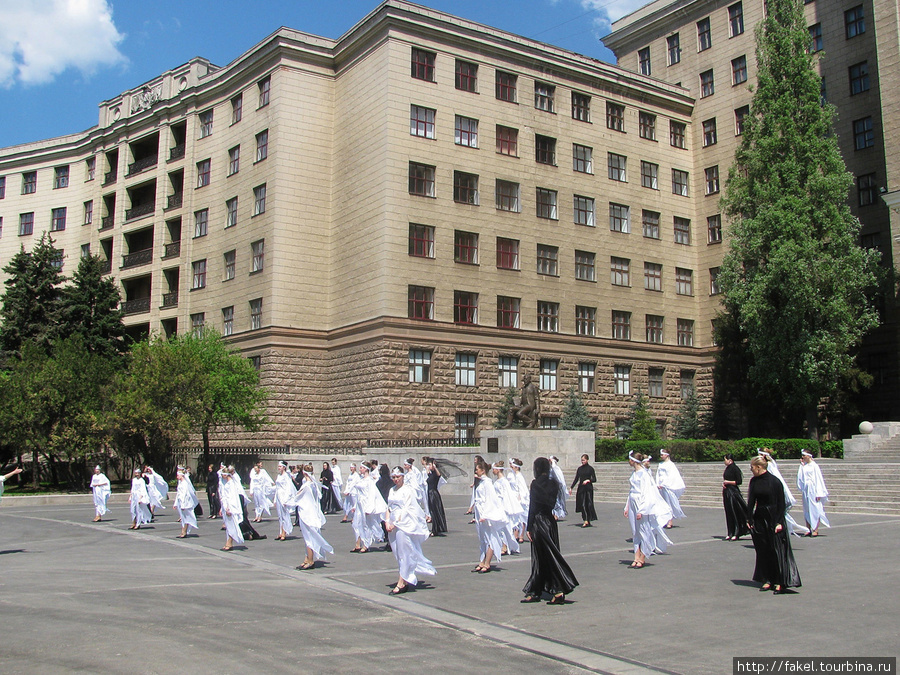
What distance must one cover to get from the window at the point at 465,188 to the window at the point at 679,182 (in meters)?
14.0

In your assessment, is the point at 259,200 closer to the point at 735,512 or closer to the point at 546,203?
the point at 546,203

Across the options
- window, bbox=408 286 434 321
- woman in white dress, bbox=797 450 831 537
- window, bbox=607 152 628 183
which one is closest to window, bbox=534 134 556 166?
window, bbox=607 152 628 183

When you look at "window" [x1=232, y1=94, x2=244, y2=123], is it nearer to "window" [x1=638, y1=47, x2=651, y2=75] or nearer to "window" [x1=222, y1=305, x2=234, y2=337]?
"window" [x1=222, y1=305, x2=234, y2=337]

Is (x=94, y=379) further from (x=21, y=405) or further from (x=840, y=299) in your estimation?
(x=840, y=299)

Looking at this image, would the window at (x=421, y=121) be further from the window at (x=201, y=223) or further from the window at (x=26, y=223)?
the window at (x=26, y=223)

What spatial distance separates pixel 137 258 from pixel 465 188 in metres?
22.7

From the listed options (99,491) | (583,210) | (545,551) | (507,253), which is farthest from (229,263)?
(545,551)

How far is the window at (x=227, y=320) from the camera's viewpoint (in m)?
44.7

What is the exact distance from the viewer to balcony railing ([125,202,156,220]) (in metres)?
52.0

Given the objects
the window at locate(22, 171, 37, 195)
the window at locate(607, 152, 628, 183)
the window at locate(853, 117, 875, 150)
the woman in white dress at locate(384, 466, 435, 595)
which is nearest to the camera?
the woman in white dress at locate(384, 466, 435, 595)

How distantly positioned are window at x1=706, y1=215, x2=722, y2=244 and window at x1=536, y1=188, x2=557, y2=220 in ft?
35.7

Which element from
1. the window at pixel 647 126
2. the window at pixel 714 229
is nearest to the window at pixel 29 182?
the window at pixel 647 126

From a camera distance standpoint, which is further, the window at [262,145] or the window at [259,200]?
the window at [262,145]

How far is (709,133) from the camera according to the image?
49.8 meters
